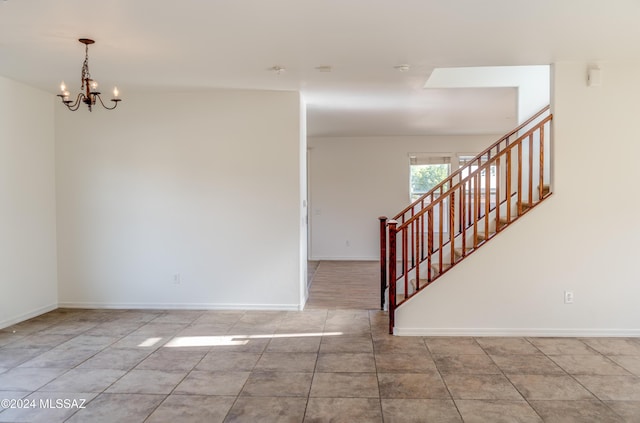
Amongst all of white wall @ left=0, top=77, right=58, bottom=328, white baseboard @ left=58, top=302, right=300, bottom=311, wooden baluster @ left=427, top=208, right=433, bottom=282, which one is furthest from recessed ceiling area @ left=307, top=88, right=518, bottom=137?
white wall @ left=0, top=77, right=58, bottom=328

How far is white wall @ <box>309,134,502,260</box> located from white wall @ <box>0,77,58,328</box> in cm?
492

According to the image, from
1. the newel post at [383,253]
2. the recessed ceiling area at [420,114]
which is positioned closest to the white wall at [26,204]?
the recessed ceiling area at [420,114]

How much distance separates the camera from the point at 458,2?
282cm

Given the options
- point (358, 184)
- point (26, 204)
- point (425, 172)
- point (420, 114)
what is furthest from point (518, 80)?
point (26, 204)

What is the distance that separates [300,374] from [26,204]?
360 cm

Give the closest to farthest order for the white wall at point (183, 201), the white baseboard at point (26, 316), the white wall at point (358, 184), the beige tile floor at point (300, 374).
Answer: the beige tile floor at point (300, 374)
the white baseboard at point (26, 316)
the white wall at point (183, 201)
the white wall at point (358, 184)

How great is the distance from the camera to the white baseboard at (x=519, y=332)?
4.20 metres

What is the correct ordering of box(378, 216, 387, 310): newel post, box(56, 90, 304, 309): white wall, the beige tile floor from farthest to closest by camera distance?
1. box(56, 90, 304, 309): white wall
2. box(378, 216, 387, 310): newel post
3. the beige tile floor

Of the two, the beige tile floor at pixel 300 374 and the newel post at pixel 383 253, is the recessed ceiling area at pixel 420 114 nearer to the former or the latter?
the newel post at pixel 383 253

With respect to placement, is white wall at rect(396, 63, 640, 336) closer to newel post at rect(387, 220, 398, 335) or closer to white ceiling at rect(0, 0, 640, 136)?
newel post at rect(387, 220, 398, 335)

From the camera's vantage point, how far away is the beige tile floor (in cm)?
278

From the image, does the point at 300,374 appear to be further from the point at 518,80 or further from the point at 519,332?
the point at 518,80

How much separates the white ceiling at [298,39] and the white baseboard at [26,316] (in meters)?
2.41

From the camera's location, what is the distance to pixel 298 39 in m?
3.46
